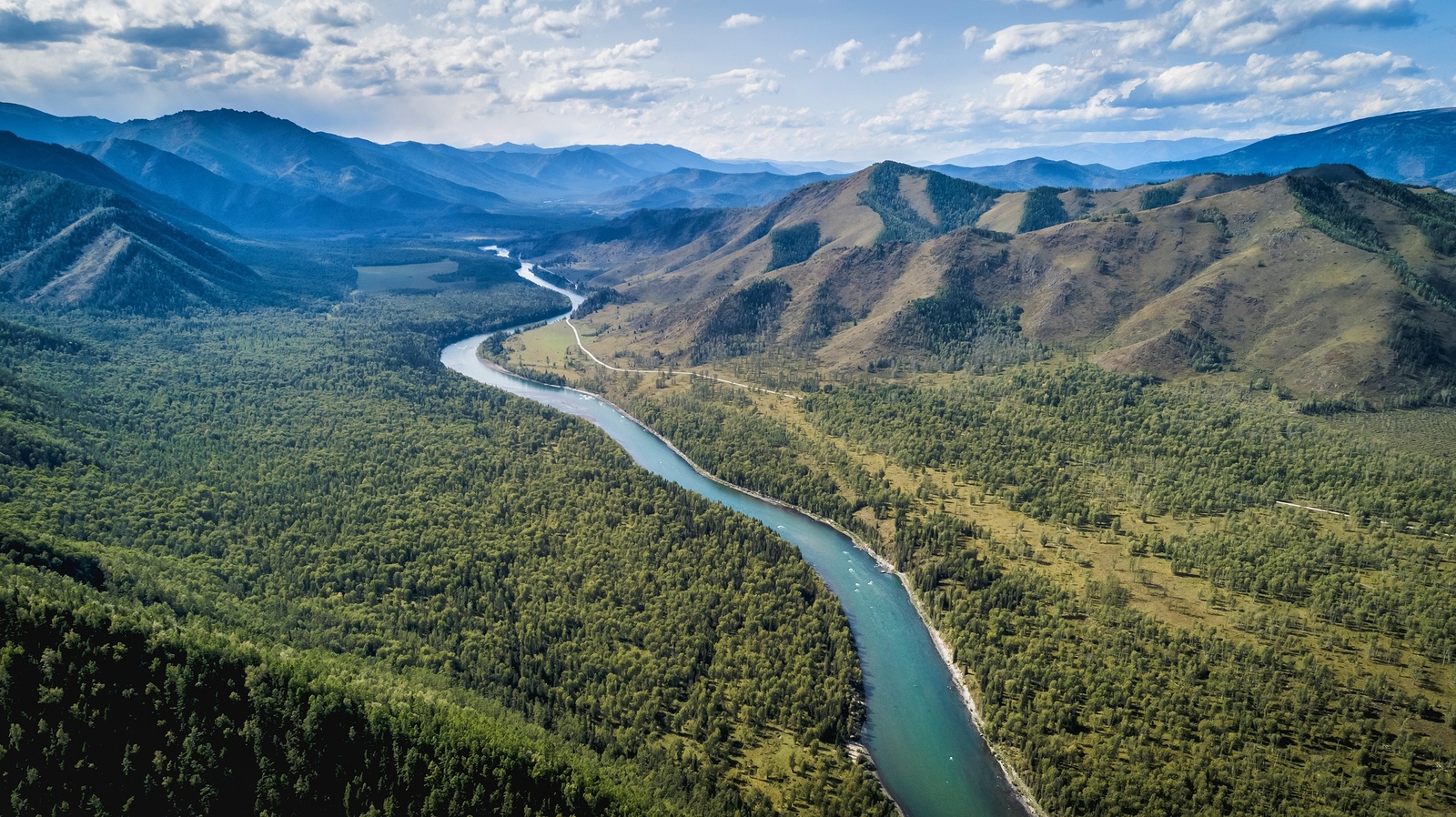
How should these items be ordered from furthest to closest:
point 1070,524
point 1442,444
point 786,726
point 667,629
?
point 1442,444, point 1070,524, point 667,629, point 786,726

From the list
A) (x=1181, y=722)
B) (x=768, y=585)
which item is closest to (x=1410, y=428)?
(x=1181, y=722)

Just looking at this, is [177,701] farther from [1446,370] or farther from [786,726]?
[1446,370]

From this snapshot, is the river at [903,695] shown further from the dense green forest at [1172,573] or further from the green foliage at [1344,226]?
the green foliage at [1344,226]

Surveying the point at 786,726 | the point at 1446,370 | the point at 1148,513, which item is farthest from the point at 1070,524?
the point at 1446,370

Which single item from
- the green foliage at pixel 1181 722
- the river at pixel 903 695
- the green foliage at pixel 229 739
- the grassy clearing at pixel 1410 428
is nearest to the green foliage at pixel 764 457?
the river at pixel 903 695

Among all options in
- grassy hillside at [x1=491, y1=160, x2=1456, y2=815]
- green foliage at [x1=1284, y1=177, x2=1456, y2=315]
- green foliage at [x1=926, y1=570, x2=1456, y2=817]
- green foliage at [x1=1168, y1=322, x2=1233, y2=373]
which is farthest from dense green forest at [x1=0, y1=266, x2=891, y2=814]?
green foliage at [x1=1284, y1=177, x2=1456, y2=315]

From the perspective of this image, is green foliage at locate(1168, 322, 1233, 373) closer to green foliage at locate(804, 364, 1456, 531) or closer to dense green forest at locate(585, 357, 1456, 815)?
dense green forest at locate(585, 357, 1456, 815)
